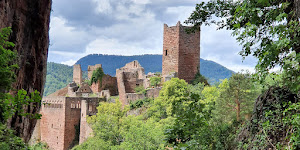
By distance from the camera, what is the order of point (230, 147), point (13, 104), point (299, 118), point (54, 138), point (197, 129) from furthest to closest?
point (54, 138) → point (230, 147) → point (197, 129) → point (299, 118) → point (13, 104)

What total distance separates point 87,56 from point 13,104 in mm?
135416

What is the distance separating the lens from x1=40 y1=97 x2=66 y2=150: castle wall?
1287 inches

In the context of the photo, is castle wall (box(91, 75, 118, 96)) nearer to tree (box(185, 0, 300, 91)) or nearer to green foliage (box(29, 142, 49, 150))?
green foliage (box(29, 142, 49, 150))

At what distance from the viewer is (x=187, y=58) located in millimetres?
31328

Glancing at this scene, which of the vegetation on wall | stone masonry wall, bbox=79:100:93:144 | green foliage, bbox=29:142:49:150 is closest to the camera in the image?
green foliage, bbox=29:142:49:150

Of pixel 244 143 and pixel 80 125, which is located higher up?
pixel 244 143

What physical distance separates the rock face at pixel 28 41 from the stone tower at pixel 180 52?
22.0 metres

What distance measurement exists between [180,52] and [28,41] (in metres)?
23.7

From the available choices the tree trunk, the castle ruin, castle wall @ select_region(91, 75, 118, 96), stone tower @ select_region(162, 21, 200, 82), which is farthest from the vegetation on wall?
the tree trunk

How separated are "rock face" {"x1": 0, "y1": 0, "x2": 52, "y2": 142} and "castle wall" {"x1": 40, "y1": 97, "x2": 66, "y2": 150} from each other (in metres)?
24.3

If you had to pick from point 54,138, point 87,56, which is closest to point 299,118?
point 54,138

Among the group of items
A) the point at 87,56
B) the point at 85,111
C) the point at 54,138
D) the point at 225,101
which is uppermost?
the point at 87,56

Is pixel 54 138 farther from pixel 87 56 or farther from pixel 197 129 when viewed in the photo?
pixel 87 56

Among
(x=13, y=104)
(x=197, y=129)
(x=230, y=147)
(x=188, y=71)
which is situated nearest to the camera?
(x=13, y=104)
